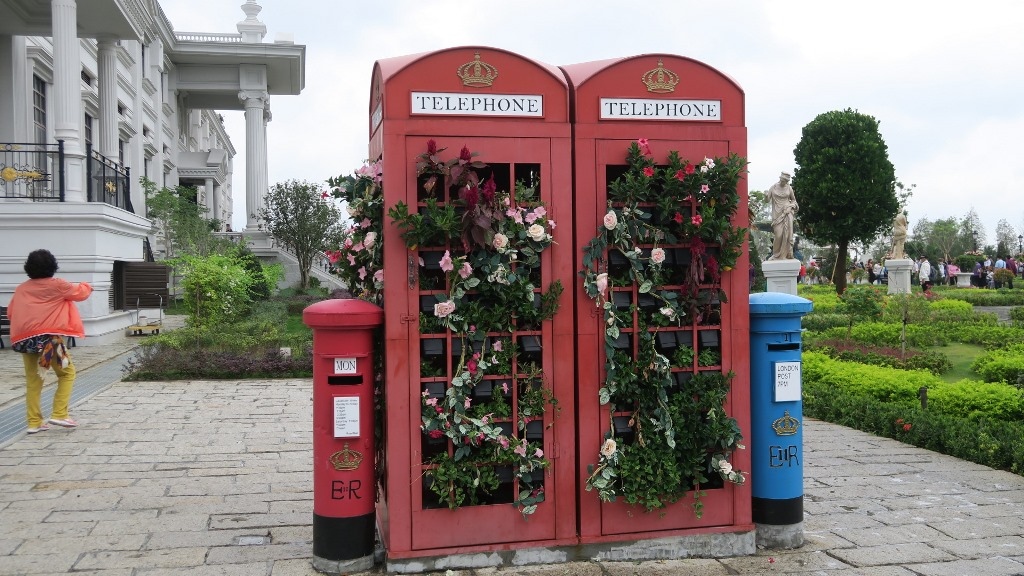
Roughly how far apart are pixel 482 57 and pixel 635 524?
8.84 ft

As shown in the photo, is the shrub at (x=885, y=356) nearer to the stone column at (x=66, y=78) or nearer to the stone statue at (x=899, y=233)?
the stone column at (x=66, y=78)

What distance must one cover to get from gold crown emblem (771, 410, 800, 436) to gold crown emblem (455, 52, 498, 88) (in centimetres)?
254

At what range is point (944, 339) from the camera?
1509 cm

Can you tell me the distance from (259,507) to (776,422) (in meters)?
3.48

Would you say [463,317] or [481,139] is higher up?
[481,139]

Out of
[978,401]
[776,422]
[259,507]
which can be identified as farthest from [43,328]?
[978,401]

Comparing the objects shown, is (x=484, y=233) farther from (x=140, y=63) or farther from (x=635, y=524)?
(x=140, y=63)

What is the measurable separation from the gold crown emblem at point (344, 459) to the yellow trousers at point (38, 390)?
487 cm

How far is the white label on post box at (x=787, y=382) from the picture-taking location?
4852 millimetres

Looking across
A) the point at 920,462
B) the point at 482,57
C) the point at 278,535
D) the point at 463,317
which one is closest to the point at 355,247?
the point at 463,317

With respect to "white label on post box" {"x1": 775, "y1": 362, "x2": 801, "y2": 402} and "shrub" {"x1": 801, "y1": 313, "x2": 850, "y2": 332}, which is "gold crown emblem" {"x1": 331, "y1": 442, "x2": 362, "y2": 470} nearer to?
"white label on post box" {"x1": 775, "y1": 362, "x2": 801, "y2": 402}

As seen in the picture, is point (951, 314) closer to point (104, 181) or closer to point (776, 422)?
point (776, 422)

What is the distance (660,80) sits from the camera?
182 inches

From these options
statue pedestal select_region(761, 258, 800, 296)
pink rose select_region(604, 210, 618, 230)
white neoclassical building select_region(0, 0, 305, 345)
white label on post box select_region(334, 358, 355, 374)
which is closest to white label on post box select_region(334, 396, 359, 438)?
white label on post box select_region(334, 358, 355, 374)
